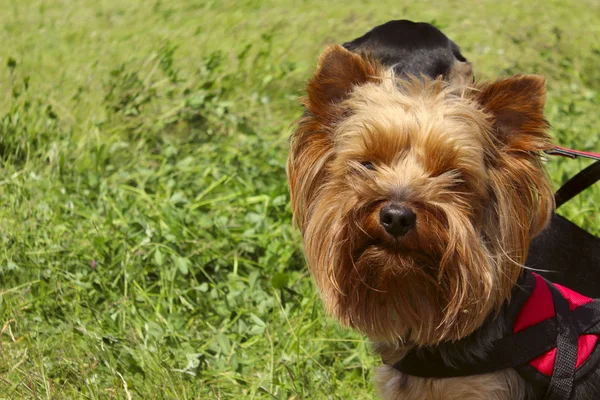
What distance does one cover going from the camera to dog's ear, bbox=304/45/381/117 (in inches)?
107

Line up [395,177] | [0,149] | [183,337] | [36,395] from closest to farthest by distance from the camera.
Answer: [395,177], [36,395], [183,337], [0,149]

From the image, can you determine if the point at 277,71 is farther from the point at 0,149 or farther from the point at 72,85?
the point at 0,149

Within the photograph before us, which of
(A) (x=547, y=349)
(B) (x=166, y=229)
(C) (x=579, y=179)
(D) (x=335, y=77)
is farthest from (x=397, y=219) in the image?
(B) (x=166, y=229)

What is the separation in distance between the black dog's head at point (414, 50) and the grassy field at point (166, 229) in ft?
2.11

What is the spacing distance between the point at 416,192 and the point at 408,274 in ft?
0.98

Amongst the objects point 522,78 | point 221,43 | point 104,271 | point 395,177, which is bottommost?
point 221,43

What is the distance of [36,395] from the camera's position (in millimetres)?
3129

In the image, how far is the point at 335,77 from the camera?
2766 millimetres

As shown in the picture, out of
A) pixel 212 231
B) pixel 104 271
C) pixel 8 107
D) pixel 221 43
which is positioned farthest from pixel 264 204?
pixel 221 43

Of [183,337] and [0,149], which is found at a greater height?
[0,149]

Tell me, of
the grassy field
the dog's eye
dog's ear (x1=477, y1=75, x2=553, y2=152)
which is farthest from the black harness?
the grassy field

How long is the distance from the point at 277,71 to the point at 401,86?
11.5 ft

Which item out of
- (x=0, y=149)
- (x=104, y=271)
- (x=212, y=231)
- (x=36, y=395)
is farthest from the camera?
(x=0, y=149)

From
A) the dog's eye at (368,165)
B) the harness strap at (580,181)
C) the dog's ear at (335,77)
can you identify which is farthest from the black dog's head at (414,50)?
the dog's eye at (368,165)
